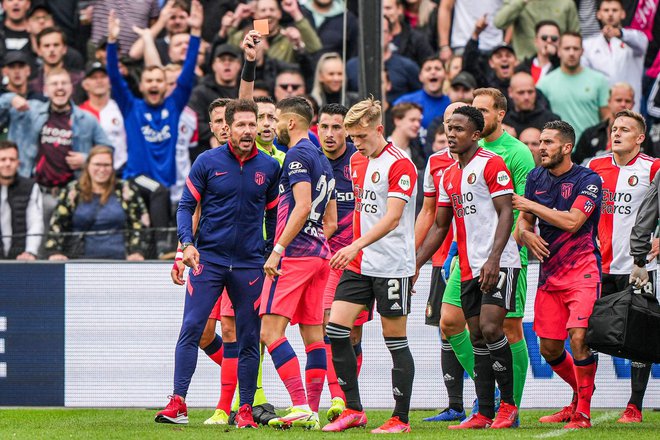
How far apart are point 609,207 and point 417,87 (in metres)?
5.83

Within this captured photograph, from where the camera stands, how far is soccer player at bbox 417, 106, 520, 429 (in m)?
9.02

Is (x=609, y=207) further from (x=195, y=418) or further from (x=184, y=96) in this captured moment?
(x=184, y=96)

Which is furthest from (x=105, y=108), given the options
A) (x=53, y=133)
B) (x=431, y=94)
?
(x=431, y=94)

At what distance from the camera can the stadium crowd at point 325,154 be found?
908 centimetres

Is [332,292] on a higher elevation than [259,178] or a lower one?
lower

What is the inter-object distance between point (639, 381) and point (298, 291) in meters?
3.22

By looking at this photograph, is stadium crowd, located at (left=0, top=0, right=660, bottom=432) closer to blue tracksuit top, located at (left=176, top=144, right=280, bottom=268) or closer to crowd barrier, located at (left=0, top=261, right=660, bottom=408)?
blue tracksuit top, located at (left=176, top=144, right=280, bottom=268)

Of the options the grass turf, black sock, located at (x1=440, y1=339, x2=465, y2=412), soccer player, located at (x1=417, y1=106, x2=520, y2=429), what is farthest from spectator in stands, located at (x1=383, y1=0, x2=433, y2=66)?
soccer player, located at (x1=417, y1=106, x2=520, y2=429)

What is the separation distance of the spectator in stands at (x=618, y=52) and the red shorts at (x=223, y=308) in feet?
23.4

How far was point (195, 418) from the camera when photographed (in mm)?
10531

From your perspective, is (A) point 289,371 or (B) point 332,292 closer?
(A) point 289,371

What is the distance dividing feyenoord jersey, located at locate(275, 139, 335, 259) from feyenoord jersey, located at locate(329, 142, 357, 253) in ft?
2.59

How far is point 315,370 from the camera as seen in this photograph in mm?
9500

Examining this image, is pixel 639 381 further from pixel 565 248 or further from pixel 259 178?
pixel 259 178
